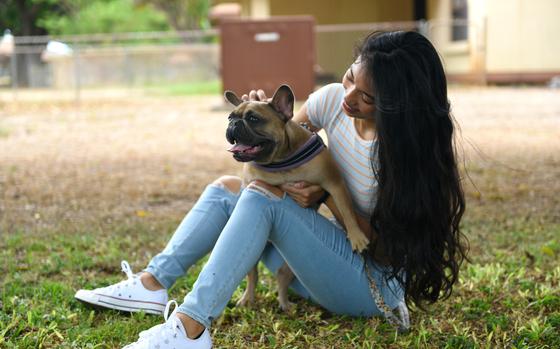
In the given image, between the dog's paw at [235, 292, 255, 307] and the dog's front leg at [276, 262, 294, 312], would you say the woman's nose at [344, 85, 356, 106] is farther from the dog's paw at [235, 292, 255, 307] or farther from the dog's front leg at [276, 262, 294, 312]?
the dog's paw at [235, 292, 255, 307]

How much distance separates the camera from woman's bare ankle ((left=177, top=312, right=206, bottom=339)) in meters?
2.74

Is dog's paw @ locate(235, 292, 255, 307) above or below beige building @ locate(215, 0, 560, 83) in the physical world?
below

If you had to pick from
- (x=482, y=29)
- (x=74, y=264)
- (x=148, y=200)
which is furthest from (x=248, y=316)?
(x=482, y=29)

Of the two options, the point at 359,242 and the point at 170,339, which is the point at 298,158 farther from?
the point at 170,339

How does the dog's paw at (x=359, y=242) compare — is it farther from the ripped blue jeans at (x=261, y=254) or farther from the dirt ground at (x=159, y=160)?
the dirt ground at (x=159, y=160)

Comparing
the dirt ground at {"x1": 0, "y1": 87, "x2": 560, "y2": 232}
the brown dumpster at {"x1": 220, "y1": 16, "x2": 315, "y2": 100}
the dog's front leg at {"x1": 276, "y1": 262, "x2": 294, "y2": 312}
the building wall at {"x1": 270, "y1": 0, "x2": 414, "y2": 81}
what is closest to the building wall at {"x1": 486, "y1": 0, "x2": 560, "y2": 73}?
the dirt ground at {"x1": 0, "y1": 87, "x2": 560, "y2": 232}

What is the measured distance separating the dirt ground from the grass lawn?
0.03 metres

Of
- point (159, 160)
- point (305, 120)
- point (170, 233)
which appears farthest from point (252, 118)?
point (159, 160)

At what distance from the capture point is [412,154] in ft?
9.06

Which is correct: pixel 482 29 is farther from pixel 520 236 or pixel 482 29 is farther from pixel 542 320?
pixel 542 320

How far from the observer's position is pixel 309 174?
3.08 m

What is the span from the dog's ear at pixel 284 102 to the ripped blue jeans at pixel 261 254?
36cm

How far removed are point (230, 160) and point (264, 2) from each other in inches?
602

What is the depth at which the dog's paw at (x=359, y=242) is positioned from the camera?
119 inches
